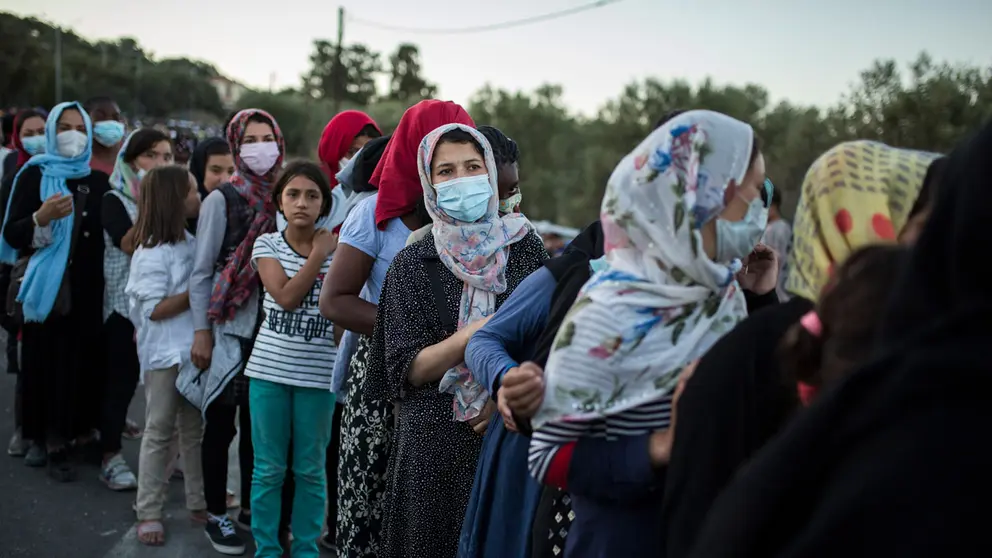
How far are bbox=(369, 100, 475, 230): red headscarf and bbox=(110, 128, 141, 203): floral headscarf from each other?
273 cm

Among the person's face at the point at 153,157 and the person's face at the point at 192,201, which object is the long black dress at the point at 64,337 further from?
the person's face at the point at 192,201

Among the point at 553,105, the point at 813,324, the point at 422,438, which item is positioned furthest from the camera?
the point at 553,105

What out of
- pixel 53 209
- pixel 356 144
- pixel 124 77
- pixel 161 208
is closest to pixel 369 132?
pixel 356 144

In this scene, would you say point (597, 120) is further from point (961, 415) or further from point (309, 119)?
point (961, 415)

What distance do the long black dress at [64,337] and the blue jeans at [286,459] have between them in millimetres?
2391

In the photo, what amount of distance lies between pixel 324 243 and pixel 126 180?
211 cm

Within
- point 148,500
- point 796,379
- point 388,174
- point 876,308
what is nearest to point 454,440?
point 388,174

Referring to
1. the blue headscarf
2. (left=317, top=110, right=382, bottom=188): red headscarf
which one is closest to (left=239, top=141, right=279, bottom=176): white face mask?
(left=317, top=110, right=382, bottom=188): red headscarf

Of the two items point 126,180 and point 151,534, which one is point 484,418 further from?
point 126,180

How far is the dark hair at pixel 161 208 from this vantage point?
530 centimetres

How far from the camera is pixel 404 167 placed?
3.74 m

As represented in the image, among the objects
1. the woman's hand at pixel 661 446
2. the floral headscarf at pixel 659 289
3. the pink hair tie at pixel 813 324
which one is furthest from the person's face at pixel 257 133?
the pink hair tie at pixel 813 324

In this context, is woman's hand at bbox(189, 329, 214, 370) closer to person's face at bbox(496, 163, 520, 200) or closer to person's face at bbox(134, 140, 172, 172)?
person's face at bbox(134, 140, 172, 172)

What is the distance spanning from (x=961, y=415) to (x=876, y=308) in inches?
11.3
